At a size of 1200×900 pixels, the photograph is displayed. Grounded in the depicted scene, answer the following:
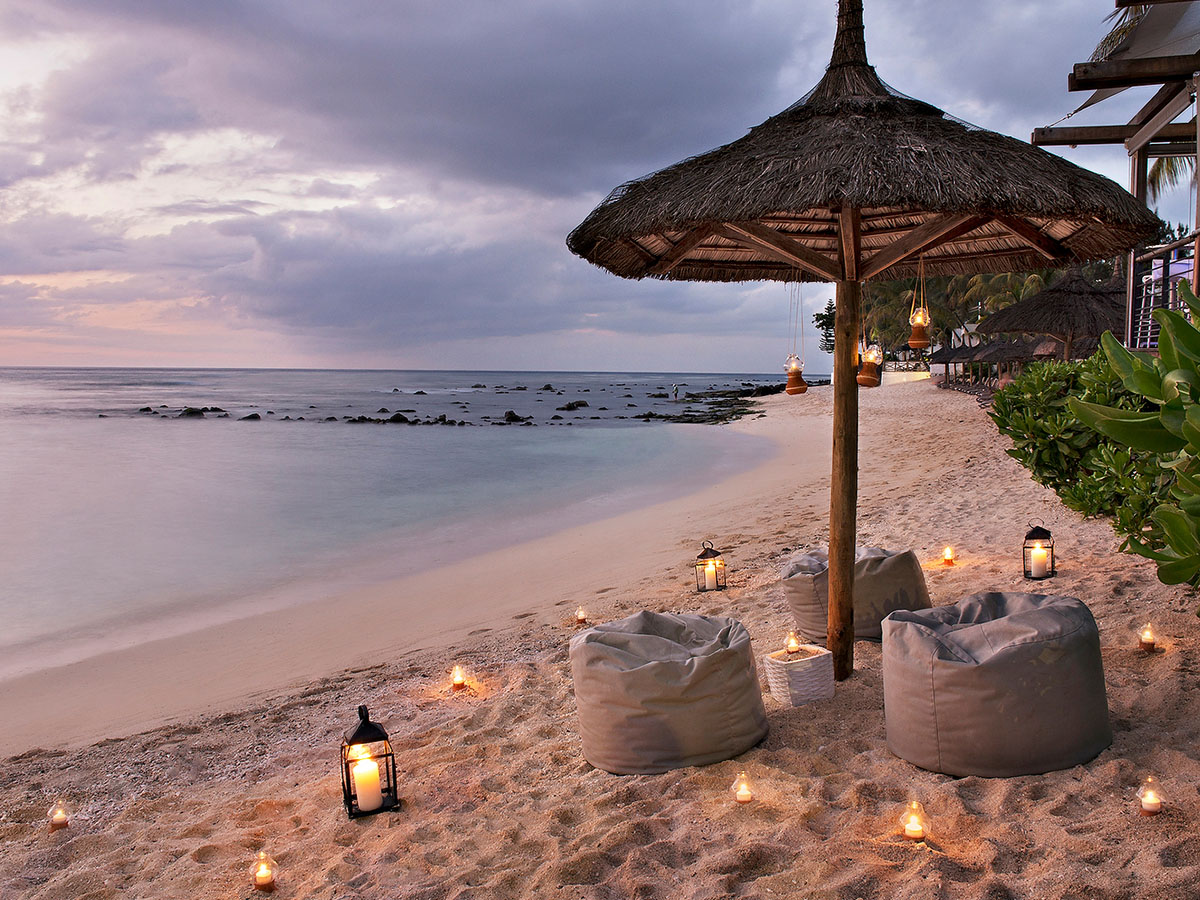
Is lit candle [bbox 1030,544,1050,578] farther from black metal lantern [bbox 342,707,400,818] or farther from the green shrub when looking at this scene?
black metal lantern [bbox 342,707,400,818]

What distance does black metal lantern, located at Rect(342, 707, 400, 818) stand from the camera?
2.74 m

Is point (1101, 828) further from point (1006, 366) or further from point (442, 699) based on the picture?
point (1006, 366)

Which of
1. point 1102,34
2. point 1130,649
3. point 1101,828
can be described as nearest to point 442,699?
point 1101,828

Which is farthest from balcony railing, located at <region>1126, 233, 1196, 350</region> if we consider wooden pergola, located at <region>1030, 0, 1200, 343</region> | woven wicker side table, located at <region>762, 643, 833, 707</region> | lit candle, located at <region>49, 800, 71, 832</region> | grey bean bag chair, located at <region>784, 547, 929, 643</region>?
lit candle, located at <region>49, 800, 71, 832</region>

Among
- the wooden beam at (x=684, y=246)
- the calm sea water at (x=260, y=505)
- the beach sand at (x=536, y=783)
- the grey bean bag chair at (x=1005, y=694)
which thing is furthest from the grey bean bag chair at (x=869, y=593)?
the calm sea water at (x=260, y=505)

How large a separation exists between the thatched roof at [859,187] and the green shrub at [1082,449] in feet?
3.80

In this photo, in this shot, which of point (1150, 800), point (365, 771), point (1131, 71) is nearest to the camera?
point (1150, 800)

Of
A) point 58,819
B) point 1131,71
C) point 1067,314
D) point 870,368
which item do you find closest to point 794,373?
point 870,368

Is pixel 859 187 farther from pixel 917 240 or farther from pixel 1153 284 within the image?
pixel 1153 284

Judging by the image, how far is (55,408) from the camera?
40.4 m

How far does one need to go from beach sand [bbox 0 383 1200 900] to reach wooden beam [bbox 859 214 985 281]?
1957 mm

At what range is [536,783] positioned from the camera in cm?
293

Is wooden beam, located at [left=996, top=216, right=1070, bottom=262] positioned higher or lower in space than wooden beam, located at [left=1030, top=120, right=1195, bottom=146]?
lower

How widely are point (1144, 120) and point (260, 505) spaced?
14064mm
